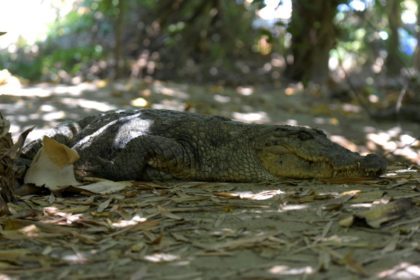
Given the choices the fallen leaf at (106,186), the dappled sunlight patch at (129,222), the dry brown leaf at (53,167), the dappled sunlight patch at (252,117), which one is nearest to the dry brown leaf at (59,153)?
the dry brown leaf at (53,167)

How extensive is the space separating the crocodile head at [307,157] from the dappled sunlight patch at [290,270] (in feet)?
6.25

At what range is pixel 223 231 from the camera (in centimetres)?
319

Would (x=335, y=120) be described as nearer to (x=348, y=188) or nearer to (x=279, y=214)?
(x=348, y=188)

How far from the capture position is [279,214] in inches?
137

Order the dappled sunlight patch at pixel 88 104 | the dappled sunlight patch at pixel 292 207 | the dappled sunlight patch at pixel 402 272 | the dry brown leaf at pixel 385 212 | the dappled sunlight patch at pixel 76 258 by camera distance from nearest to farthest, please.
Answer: the dappled sunlight patch at pixel 402 272
the dappled sunlight patch at pixel 76 258
the dry brown leaf at pixel 385 212
the dappled sunlight patch at pixel 292 207
the dappled sunlight patch at pixel 88 104

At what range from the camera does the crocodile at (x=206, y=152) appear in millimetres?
4559

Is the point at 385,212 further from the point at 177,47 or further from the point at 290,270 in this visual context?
the point at 177,47

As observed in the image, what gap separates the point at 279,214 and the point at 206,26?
880cm

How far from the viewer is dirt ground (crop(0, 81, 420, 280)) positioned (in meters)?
2.70

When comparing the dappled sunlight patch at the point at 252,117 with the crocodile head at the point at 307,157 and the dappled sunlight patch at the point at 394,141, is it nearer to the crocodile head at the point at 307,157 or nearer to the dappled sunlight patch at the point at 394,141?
the dappled sunlight patch at the point at 394,141

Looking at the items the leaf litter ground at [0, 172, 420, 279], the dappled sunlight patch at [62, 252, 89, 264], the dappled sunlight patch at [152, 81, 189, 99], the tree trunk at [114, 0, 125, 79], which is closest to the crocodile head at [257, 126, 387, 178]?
the leaf litter ground at [0, 172, 420, 279]

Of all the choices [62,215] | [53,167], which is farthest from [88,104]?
[62,215]

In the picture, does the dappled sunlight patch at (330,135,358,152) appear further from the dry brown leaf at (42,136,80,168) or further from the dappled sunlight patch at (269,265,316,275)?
the dappled sunlight patch at (269,265,316,275)

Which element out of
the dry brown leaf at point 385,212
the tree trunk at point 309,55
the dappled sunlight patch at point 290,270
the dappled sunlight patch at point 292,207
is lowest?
the dappled sunlight patch at point 290,270
